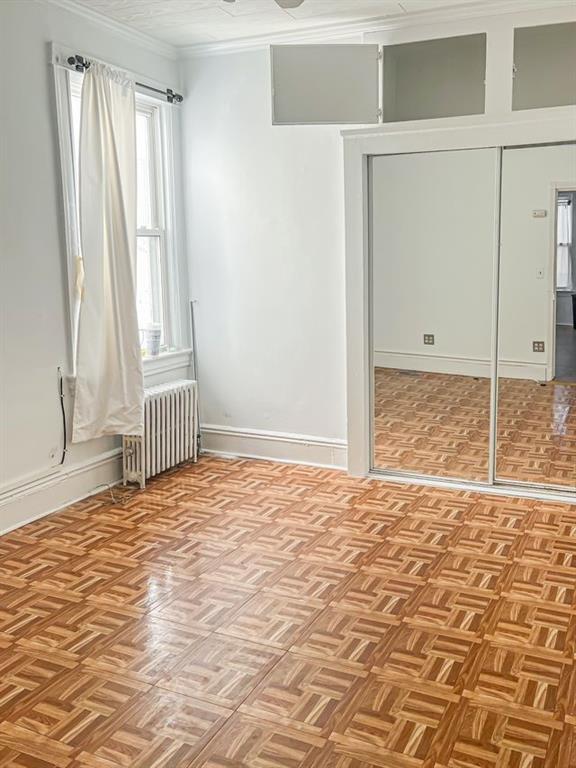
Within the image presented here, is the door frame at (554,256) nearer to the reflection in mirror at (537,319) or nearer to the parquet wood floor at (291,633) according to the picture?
the reflection in mirror at (537,319)

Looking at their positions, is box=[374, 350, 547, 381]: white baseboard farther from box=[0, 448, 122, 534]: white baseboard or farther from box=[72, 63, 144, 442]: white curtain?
box=[0, 448, 122, 534]: white baseboard

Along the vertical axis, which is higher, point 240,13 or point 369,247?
point 240,13

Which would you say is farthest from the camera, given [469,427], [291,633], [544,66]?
[469,427]

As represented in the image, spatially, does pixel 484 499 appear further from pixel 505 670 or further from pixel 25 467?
pixel 25 467

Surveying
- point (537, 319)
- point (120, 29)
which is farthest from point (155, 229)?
point (537, 319)

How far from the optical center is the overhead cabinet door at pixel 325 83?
196 inches

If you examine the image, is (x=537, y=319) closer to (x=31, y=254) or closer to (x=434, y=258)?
(x=434, y=258)

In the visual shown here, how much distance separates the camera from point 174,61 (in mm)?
5586

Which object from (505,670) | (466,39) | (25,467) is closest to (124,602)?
(25,467)

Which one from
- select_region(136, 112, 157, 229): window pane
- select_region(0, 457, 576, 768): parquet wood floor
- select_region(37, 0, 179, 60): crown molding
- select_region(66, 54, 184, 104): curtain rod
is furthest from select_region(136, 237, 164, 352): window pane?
select_region(0, 457, 576, 768): parquet wood floor

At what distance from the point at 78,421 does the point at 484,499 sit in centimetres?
249

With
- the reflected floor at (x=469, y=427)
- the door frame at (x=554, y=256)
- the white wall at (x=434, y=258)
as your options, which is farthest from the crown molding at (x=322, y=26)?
the reflected floor at (x=469, y=427)

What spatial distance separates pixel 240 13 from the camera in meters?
4.73

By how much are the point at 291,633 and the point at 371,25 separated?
370 cm
